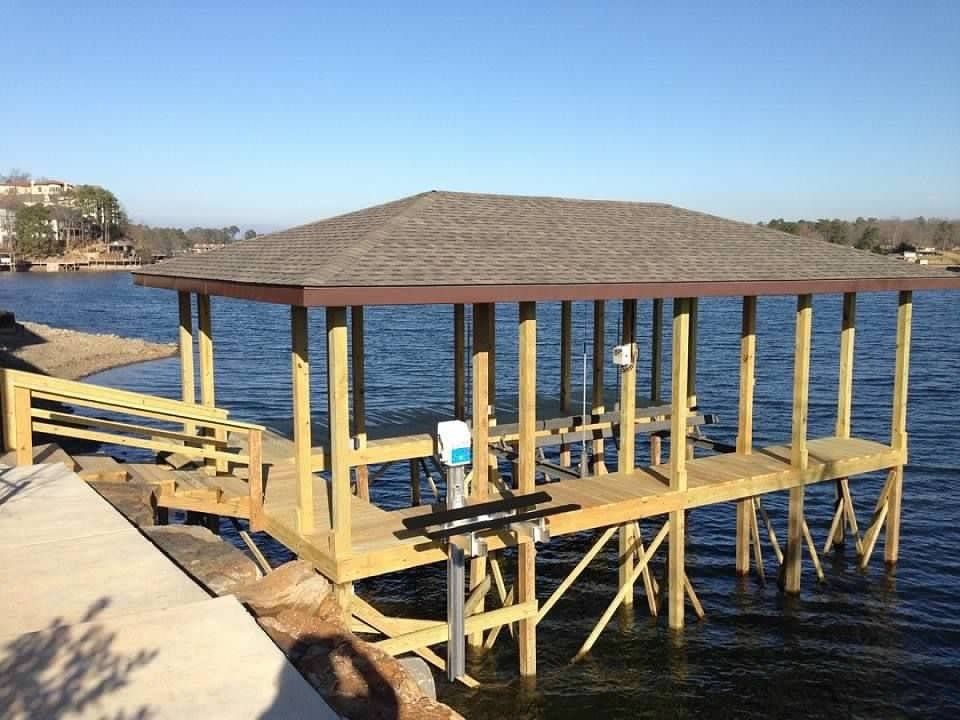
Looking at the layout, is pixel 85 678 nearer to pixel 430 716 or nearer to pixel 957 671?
pixel 430 716

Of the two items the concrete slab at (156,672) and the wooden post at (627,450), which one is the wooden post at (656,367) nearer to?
the wooden post at (627,450)

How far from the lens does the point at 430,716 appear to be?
647cm

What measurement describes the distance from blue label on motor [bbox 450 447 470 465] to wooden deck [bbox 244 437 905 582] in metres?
1.22

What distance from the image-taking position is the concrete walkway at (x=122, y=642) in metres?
5.91

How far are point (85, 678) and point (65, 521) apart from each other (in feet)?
12.6

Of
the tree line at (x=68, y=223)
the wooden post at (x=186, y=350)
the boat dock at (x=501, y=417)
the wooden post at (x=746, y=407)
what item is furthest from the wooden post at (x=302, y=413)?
the tree line at (x=68, y=223)

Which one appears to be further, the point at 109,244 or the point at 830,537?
the point at 109,244

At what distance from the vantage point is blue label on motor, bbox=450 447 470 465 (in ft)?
30.3

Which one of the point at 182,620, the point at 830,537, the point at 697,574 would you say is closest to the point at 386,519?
the point at 182,620

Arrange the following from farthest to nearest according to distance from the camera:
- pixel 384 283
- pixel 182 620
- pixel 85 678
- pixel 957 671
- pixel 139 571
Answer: pixel 957 671 < pixel 384 283 < pixel 139 571 < pixel 182 620 < pixel 85 678

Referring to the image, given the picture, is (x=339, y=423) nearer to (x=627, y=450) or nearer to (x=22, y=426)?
(x=22, y=426)

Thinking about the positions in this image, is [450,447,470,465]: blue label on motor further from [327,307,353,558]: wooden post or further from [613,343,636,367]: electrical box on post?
[613,343,636,367]: electrical box on post

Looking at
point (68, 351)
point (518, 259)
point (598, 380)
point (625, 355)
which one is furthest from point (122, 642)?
point (68, 351)

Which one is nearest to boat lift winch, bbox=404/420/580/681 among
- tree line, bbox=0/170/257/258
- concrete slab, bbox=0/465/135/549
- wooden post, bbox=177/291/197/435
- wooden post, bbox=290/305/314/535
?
wooden post, bbox=290/305/314/535
